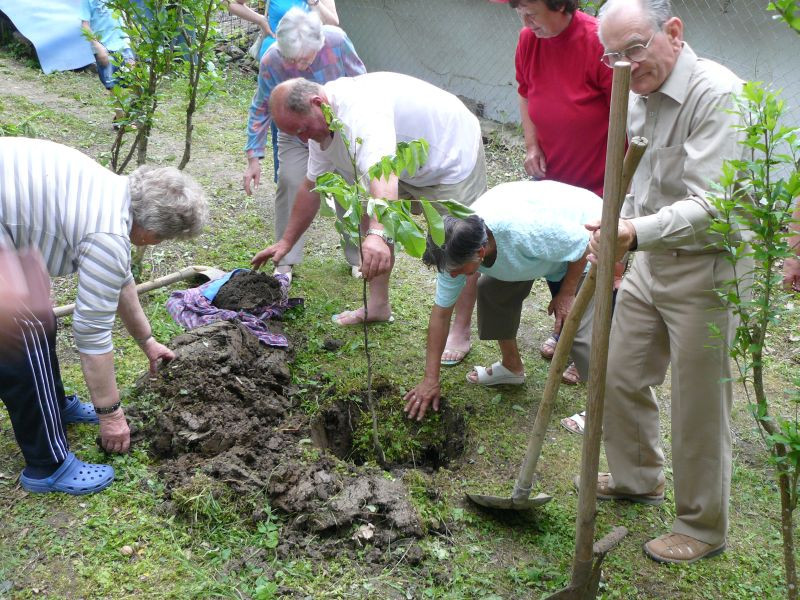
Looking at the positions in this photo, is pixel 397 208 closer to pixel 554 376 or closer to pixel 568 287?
pixel 554 376

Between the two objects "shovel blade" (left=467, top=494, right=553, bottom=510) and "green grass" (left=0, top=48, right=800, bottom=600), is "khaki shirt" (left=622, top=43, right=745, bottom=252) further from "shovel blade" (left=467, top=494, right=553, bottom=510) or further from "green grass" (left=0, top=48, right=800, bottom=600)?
"green grass" (left=0, top=48, right=800, bottom=600)

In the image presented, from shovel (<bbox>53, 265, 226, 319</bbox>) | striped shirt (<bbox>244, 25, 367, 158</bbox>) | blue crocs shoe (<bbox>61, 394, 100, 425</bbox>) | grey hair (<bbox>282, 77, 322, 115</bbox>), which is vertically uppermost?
striped shirt (<bbox>244, 25, 367, 158</bbox>)

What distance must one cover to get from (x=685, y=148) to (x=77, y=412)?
9.91 ft

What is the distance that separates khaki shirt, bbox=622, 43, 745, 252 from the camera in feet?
8.62

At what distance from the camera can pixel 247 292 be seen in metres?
4.61

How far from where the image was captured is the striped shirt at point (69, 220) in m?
2.82

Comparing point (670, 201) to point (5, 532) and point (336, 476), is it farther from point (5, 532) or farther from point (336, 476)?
point (5, 532)

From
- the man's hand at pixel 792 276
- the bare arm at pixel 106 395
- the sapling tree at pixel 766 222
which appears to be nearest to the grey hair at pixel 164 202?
the bare arm at pixel 106 395

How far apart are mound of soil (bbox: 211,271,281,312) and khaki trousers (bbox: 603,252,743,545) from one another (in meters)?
2.26

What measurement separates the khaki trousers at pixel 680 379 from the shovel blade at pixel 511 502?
0.45 metres

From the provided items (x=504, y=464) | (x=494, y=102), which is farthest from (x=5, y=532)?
(x=494, y=102)

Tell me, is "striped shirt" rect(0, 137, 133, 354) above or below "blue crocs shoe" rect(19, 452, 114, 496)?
above

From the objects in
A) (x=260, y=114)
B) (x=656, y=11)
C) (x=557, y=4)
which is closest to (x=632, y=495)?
(x=656, y=11)

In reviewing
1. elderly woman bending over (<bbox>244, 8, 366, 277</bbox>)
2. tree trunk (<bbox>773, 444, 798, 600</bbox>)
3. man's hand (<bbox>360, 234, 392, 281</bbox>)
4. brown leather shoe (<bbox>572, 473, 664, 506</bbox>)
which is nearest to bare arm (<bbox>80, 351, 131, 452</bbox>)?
man's hand (<bbox>360, 234, 392, 281</bbox>)
